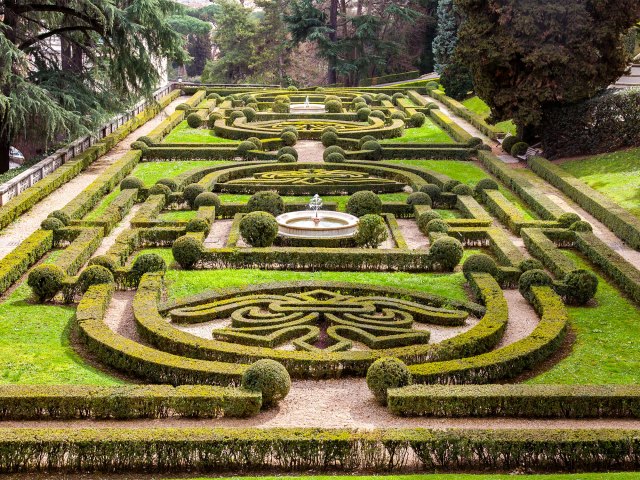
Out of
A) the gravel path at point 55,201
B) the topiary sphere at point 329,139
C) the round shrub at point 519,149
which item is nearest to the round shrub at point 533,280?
the gravel path at point 55,201

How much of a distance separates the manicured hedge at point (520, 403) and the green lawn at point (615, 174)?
12800 millimetres

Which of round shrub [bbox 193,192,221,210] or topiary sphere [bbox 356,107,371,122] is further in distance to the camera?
topiary sphere [bbox 356,107,371,122]

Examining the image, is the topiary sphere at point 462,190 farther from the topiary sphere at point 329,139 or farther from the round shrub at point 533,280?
the topiary sphere at point 329,139

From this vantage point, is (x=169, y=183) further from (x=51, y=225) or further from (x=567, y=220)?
(x=567, y=220)

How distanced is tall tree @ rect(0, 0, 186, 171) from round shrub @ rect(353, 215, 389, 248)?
1272cm

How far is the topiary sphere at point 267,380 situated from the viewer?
42.6ft

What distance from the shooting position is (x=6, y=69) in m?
28.3

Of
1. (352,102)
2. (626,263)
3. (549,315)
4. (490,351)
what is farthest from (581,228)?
(352,102)

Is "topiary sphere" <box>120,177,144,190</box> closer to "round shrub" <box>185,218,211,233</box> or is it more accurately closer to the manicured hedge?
"round shrub" <box>185,218,211,233</box>

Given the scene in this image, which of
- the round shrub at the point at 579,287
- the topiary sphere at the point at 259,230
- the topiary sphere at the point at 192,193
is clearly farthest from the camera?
the topiary sphere at the point at 192,193

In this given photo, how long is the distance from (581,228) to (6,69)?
58.2 feet

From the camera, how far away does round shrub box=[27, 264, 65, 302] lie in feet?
57.4

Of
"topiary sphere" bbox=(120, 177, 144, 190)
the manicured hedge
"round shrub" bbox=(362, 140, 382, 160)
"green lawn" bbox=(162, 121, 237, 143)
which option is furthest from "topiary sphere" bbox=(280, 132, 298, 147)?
the manicured hedge

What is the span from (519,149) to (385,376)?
2276 cm
